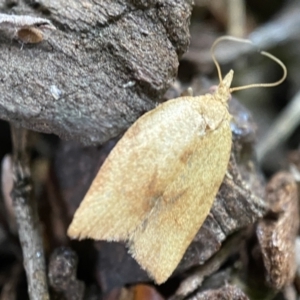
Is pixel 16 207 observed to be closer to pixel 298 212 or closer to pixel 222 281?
pixel 222 281

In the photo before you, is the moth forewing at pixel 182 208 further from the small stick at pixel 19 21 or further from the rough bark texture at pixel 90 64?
the small stick at pixel 19 21

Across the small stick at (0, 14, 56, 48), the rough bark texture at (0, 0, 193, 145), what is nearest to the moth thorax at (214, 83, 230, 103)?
the rough bark texture at (0, 0, 193, 145)

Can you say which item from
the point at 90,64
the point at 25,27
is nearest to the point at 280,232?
the point at 90,64

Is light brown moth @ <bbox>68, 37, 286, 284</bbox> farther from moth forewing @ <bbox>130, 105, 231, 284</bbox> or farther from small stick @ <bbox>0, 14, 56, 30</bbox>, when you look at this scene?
small stick @ <bbox>0, 14, 56, 30</bbox>

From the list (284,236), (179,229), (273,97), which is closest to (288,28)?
(273,97)

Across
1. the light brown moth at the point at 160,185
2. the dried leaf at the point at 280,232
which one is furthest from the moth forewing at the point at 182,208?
the dried leaf at the point at 280,232

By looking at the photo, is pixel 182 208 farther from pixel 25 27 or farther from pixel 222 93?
pixel 25 27
